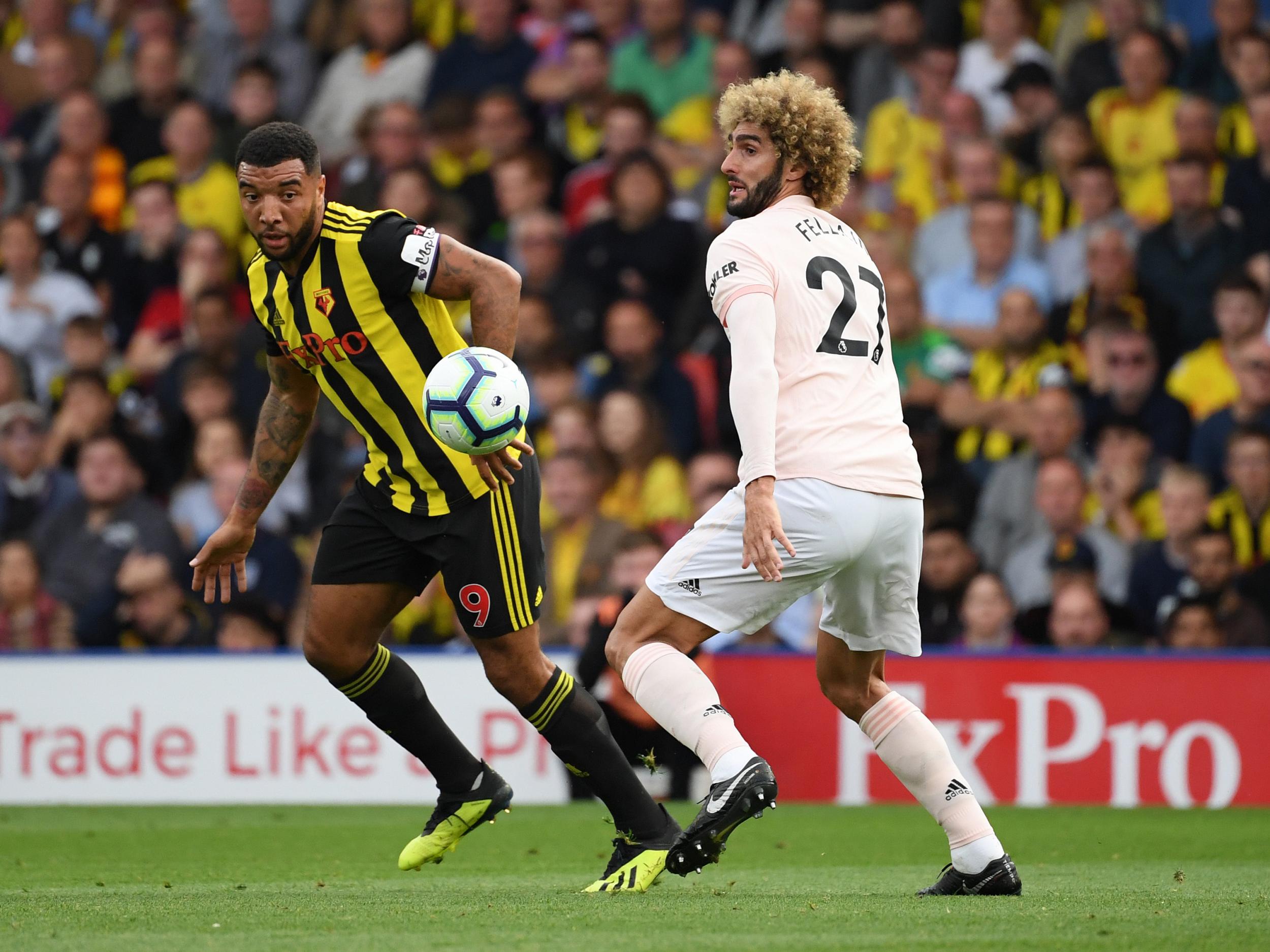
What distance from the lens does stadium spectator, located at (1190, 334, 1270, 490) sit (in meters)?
10.9

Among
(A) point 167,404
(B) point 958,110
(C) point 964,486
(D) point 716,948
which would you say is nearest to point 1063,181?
(B) point 958,110

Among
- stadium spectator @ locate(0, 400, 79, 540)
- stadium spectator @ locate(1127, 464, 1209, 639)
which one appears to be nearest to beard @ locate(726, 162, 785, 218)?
stadium spectator @ locate(1127, 464, 1209, 639)

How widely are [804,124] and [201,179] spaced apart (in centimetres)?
961

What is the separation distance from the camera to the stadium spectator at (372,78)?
48.4 feet

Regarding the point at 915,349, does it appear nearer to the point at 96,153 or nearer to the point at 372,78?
the point at 372,78

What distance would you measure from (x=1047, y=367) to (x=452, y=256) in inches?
245

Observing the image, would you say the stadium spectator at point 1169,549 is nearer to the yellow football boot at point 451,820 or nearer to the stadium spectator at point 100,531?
the yellow football boot at point 451,820

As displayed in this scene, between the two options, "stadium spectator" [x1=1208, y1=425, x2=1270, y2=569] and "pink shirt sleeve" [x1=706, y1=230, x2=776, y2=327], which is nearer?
"pink shirt sleeve" [x1=706, y1=230, x2=776, y2=327]

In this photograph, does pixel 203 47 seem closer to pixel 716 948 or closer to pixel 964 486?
pixel 964 486

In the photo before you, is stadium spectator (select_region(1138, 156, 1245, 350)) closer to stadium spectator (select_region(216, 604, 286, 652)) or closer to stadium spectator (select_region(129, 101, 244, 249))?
stadium spectator (select_region(216, 604, 286, 652))

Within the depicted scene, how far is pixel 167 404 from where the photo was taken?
13352 millimetres

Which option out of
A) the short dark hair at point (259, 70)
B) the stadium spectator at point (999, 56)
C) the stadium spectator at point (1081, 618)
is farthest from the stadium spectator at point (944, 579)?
the short dark hair at point (259, 70)

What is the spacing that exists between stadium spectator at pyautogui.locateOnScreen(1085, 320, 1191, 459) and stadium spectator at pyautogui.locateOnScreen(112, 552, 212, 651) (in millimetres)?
5568

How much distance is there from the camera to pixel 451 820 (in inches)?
255
